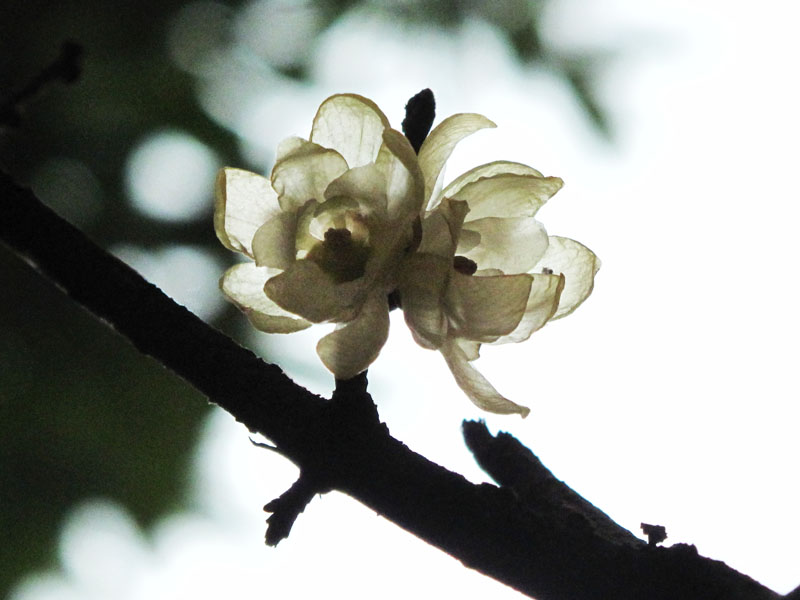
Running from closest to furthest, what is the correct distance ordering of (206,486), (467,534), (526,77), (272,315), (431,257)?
1. (467,534)
2. (431,257)
3. (272,315)
4. (526,77)
5. (206,486)

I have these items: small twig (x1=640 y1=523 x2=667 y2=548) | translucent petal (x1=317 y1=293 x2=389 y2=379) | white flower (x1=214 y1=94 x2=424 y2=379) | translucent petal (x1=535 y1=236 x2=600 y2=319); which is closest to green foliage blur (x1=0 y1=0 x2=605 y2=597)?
translucent petal (x1=535 y1=236 x2=600 y2=319)

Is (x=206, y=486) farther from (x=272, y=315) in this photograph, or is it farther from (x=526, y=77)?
(x=272, y=315)

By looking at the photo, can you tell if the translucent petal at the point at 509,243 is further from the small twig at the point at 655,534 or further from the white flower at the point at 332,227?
the small twig at the point at 655,534

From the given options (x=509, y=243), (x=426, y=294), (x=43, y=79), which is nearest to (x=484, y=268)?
(x=509, y=243)

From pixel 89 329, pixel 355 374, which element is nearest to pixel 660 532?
pixel 355 374

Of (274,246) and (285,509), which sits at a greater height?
(274,246)

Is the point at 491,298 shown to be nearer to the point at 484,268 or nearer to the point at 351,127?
the point at 484,268

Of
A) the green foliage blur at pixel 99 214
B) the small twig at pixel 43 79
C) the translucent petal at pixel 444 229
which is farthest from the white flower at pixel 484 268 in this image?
the green foliage blur at pixel 99 214
